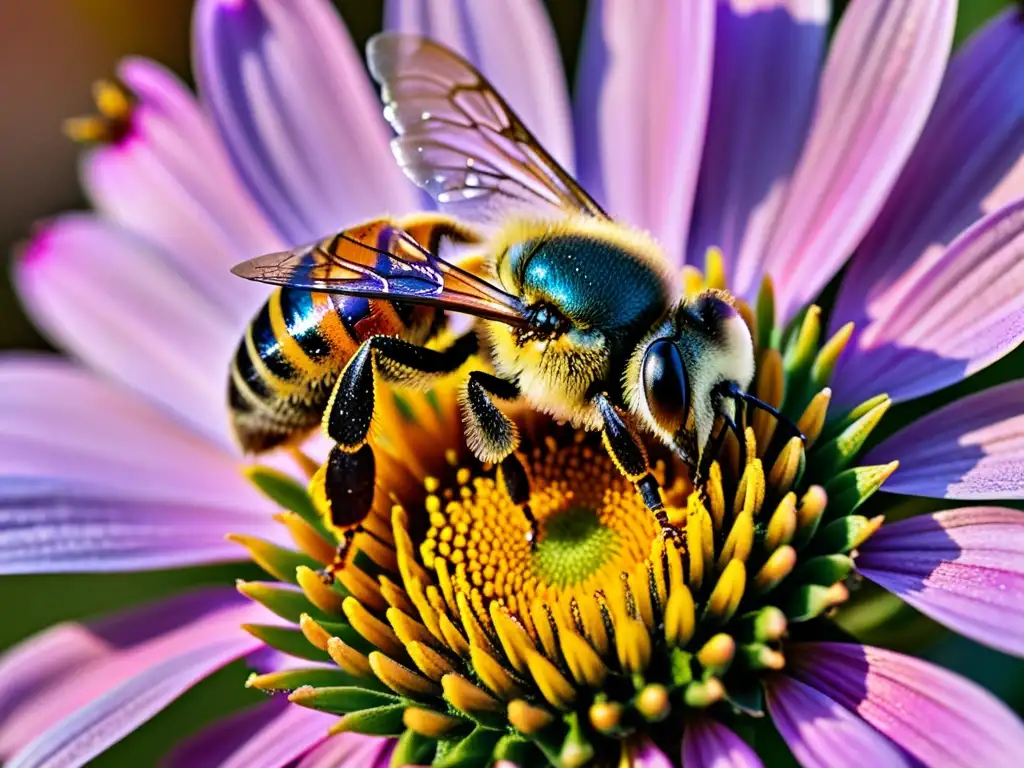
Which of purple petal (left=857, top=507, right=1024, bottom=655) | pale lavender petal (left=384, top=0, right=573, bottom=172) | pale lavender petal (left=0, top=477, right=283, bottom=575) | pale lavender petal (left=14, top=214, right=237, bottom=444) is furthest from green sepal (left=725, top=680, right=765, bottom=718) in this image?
pale lavender petal (left=14, top=214, right=237, bottom=444)

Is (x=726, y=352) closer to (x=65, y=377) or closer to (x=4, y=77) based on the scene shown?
(x=65, y=377)

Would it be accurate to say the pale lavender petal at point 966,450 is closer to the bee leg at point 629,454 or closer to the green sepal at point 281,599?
the bee leg at point 629,454

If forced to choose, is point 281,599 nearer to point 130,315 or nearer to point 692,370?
point 692,370

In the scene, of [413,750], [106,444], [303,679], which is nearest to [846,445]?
[413,750]

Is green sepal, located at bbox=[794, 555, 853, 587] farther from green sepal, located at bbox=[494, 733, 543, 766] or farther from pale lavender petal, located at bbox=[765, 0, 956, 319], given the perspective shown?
pale lavender petal, located at bbox=[765, 0, 956, 319]

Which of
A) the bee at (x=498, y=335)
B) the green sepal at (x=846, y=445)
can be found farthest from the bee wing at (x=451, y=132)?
the green sepal at (x=846, y=445)

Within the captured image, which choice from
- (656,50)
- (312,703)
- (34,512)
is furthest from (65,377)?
(656,50)
